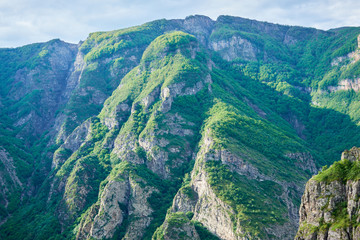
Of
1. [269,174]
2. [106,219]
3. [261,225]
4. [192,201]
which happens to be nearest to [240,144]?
[269,174]

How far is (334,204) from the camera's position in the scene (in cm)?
8938

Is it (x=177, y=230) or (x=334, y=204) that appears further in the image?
(x=177, y=230)

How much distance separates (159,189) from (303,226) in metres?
108

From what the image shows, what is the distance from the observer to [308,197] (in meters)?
95.6

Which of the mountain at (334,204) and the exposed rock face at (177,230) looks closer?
the mountain at (334,204)

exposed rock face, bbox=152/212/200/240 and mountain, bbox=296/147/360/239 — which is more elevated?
mountain, bbox=296/147/360/239

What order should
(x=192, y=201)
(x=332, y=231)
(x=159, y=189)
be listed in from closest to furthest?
1. (x=332, y=231)
2. (x=192, y=201)
3. (x=159, y=189)

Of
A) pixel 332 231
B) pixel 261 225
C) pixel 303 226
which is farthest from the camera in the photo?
pixel 261 225

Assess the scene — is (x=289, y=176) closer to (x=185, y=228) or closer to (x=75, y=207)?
(x=185, y=228)

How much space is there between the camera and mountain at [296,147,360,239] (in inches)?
3297

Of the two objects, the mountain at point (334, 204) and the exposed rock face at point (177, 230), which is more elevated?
the mountain at point (334, 204)

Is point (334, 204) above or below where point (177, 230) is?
above

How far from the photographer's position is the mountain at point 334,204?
83.8 m

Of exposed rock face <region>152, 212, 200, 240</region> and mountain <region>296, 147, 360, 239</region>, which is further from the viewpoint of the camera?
exposed rock face <region>152, 212, 200, 240</region>
